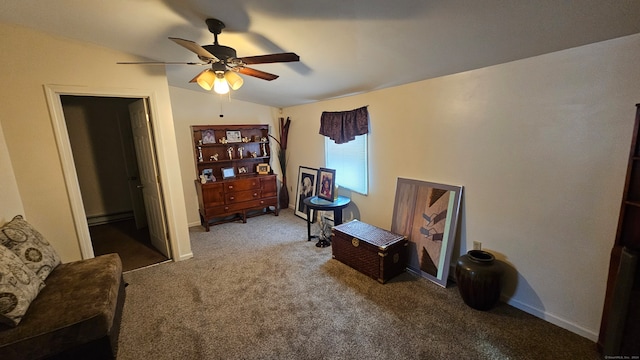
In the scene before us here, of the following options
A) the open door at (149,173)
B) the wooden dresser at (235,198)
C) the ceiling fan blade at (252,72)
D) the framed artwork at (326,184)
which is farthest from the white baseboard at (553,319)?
the open door at (149,173)

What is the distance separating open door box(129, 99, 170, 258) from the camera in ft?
10.0

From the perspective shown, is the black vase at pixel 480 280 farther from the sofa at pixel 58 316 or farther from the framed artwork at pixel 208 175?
the framed artwork at pixel 208 175

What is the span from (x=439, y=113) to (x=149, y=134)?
3.19m

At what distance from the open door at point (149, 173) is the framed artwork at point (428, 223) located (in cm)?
292

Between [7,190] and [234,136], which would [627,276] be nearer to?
[7,190]

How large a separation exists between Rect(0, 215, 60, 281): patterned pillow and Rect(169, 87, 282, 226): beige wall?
2345 millimetres

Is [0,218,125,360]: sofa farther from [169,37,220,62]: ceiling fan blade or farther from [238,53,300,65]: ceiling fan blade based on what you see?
[238,53,300,65]: ceiling fan blade

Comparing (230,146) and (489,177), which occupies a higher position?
(230,146)

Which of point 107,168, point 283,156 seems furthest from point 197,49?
point 107,168

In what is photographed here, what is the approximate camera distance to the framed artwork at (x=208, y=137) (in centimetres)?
443

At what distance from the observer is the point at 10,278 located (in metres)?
1.58

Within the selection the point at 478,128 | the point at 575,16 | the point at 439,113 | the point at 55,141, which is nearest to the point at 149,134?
the point at 55,141

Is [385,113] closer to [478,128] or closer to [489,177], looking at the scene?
[478,128]

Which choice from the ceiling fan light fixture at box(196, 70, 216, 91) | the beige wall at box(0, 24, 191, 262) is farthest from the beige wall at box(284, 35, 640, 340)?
the beige wall at box(0, 24, 191, 262)
